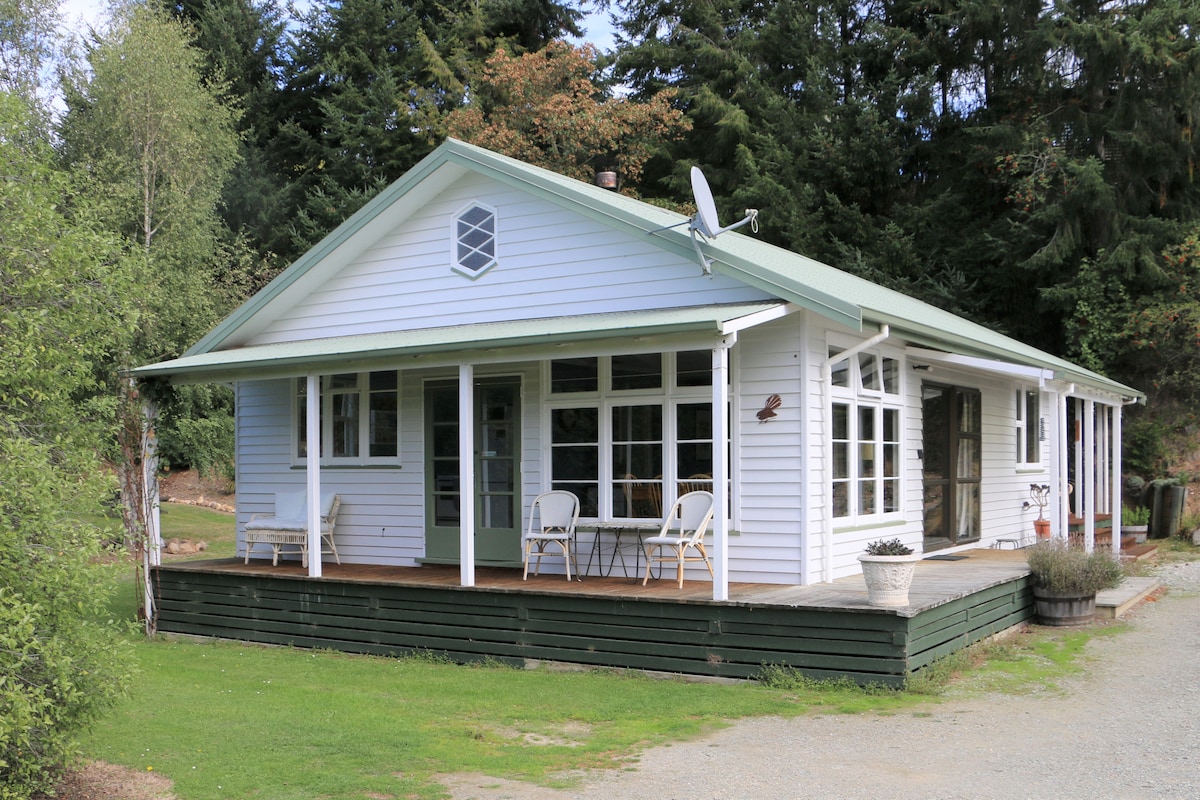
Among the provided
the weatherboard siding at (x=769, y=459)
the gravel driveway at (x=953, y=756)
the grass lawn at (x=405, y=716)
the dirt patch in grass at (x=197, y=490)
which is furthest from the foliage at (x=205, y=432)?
the gravel driveway at (x=953, y=756)

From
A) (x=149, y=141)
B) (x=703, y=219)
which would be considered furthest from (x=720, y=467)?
(x=149, y=141)

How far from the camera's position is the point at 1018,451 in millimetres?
14961

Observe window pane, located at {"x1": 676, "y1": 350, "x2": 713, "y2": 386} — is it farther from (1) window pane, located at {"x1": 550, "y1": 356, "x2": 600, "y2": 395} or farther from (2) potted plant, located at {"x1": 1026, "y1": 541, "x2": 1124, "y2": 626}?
(2) potted plant, located at {"x1": 1026, "y1": 541, "x2": 1124, "y2": 626}

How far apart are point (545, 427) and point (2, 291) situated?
595cm

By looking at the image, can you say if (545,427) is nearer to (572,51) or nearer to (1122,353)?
(1122,353)

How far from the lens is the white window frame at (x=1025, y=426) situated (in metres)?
14.9

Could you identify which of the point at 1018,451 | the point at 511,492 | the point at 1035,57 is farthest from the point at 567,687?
the point at 1035,57

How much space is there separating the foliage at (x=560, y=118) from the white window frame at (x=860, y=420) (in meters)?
15.7

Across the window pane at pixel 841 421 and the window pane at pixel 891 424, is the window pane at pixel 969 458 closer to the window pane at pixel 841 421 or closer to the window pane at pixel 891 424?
the window pane at pixel 891 424

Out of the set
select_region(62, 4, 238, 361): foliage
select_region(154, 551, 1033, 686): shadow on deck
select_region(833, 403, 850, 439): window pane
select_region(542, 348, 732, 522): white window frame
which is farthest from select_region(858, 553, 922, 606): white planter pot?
select_region(62, 4, 238, 361): foliage

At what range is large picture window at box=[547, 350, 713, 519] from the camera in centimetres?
990

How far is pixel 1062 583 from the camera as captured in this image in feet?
34.3

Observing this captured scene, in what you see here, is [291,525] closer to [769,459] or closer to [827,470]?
[769,459]

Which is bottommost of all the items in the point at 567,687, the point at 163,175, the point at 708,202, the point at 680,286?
the point at 567,687
